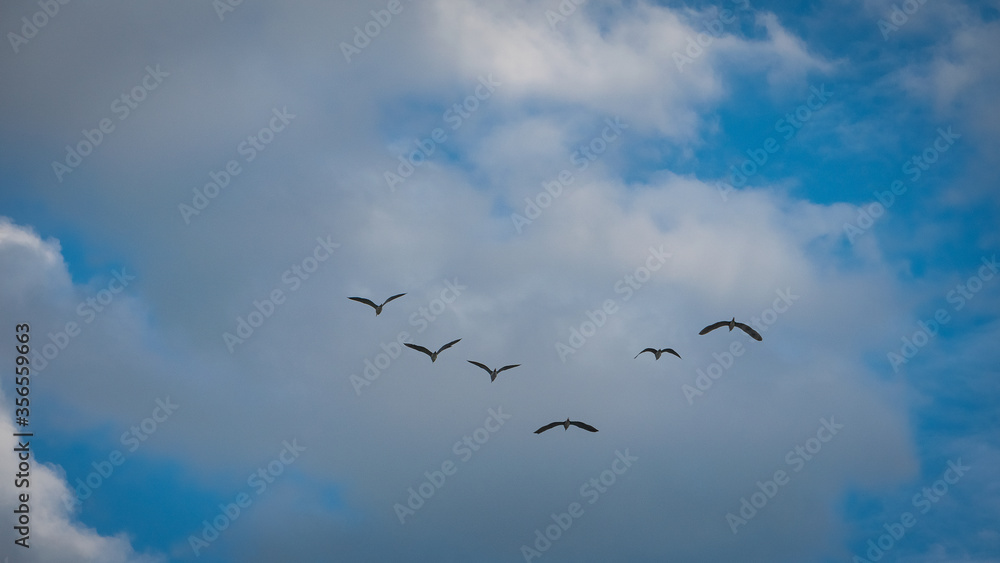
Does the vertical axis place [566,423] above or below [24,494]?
above

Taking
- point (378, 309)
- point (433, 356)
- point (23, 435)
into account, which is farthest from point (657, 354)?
point (23, 435)

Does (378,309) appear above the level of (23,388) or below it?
above

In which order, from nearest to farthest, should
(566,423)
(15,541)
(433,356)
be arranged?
(15,541), (433,356), (566,423)

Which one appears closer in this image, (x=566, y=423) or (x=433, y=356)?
(x=433, y=356)

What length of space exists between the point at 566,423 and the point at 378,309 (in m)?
26.2

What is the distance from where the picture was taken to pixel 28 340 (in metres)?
92.8

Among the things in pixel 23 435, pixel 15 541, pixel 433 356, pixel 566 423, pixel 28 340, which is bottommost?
pixel 15 541

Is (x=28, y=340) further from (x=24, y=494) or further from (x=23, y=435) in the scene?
(x=24, y=494)

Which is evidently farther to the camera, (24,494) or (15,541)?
(24,494)

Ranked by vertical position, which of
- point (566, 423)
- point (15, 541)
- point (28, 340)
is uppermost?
point (566, 423)

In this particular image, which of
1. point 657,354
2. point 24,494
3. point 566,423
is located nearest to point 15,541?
point 24,494

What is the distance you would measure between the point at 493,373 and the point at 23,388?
5230 centimetres

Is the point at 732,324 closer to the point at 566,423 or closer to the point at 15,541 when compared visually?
the point at 566,423

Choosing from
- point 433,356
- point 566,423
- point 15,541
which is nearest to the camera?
point 15,541
